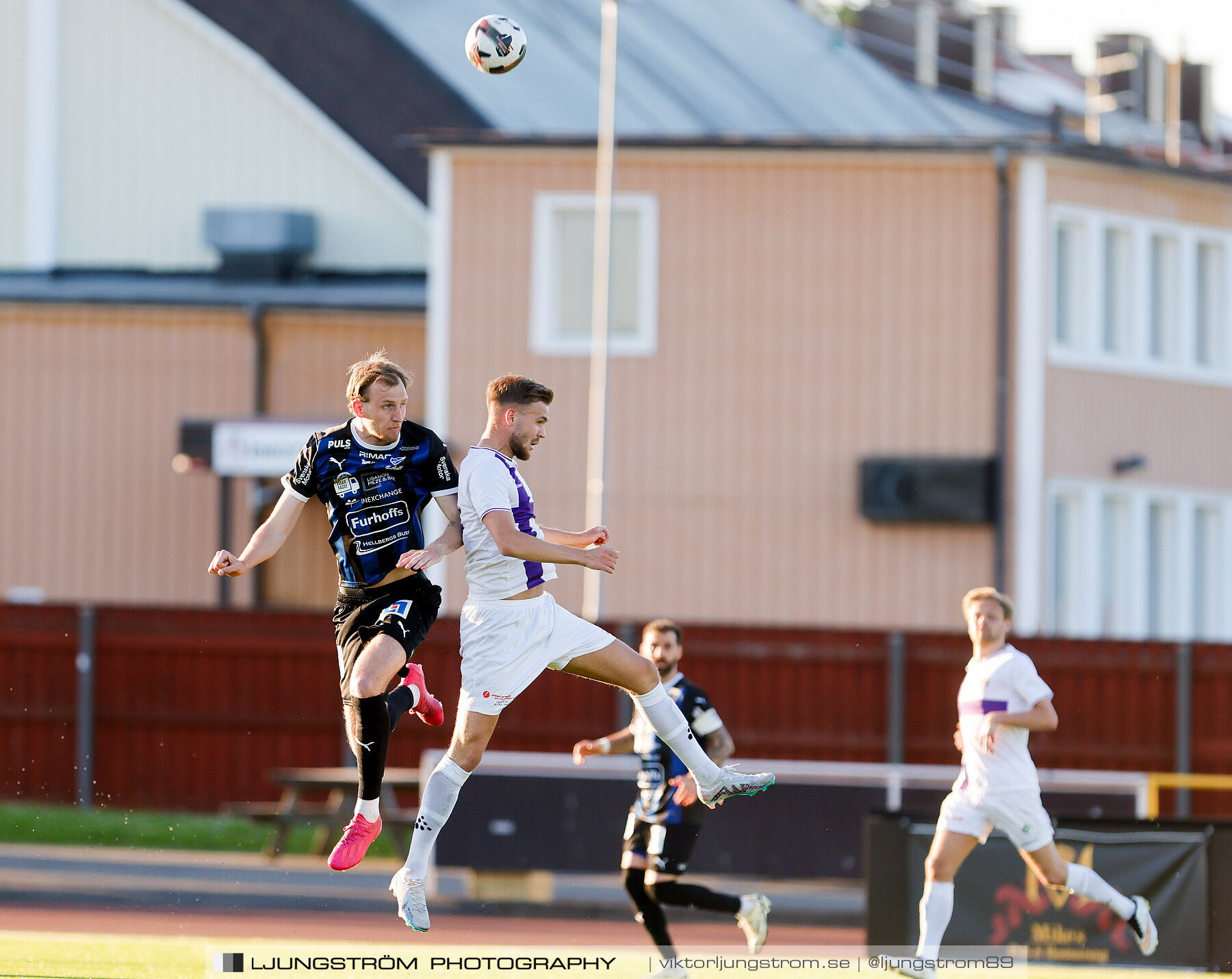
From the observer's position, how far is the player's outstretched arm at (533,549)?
8930 millimetres

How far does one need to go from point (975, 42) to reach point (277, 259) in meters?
23.1

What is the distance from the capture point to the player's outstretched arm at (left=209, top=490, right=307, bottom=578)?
9.53 meters

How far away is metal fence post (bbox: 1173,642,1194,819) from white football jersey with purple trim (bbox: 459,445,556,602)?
41.5 ft

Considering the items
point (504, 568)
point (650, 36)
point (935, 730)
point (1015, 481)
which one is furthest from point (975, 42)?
point (504, 568)

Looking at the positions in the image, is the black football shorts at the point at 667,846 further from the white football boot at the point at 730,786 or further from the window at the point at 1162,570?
the window at the point at 1162,570

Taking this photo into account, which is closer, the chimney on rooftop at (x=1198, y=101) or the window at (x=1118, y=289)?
the window at (x=1118, y=289)

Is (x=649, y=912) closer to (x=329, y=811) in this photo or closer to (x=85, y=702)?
(x=329, y=811)

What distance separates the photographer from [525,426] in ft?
31.4

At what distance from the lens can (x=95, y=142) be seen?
2936cm

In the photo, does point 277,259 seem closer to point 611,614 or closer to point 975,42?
point 611,614

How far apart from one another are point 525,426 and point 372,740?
1.69 metres

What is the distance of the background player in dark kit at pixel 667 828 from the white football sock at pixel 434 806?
2.03 metres

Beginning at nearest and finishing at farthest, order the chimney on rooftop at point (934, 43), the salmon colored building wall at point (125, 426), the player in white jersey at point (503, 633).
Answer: the player in white jersey at point (503, 633)
the salmon colored building wall at point (125, 426)
the chimney on rooftop at point (934, 43)

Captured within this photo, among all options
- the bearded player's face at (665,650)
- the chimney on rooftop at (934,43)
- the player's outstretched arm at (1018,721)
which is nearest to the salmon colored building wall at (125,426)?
the bearded player's face at (665,650)
